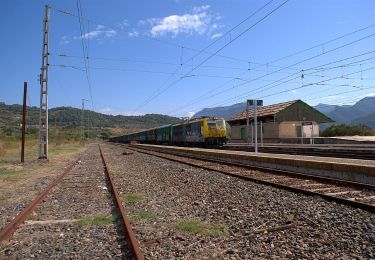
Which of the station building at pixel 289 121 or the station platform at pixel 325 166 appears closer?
the station platform at pixel 325 166

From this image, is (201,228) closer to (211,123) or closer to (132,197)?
(132,197)

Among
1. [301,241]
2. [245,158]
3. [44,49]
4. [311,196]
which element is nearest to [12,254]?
[301,241]

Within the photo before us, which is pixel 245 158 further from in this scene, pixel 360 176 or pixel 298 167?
pixel 360 176

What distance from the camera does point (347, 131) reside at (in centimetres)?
6041

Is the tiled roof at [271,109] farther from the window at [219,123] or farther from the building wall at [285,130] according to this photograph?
the window at [219,123]

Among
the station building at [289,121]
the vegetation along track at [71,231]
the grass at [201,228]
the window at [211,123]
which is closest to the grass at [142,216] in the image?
the vegetation along track at [71,231]

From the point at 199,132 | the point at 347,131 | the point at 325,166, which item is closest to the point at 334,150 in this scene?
the point at 325,166

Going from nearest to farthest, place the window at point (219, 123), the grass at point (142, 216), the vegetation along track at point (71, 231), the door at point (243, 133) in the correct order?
the vegetation along track at point (71, 231), the grass at point (142, 216), the window at point (219, 123), the door at point (243, 133)

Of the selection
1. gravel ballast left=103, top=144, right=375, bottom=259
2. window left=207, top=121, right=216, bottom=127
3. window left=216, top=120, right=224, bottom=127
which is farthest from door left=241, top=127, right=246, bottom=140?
gravel ballast left=103, top=144, right=375, bottom=259

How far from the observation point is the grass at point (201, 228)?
20.4 feet

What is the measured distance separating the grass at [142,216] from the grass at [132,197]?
1.67 m

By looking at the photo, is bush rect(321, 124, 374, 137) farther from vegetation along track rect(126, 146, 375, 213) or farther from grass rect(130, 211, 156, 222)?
grass rect(130, 211, 156, 222)

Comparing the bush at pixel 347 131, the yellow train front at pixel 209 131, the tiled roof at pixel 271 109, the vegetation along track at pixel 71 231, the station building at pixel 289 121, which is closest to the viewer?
the vegetation along track at pixel 71 231

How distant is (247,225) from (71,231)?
2.81 metres
